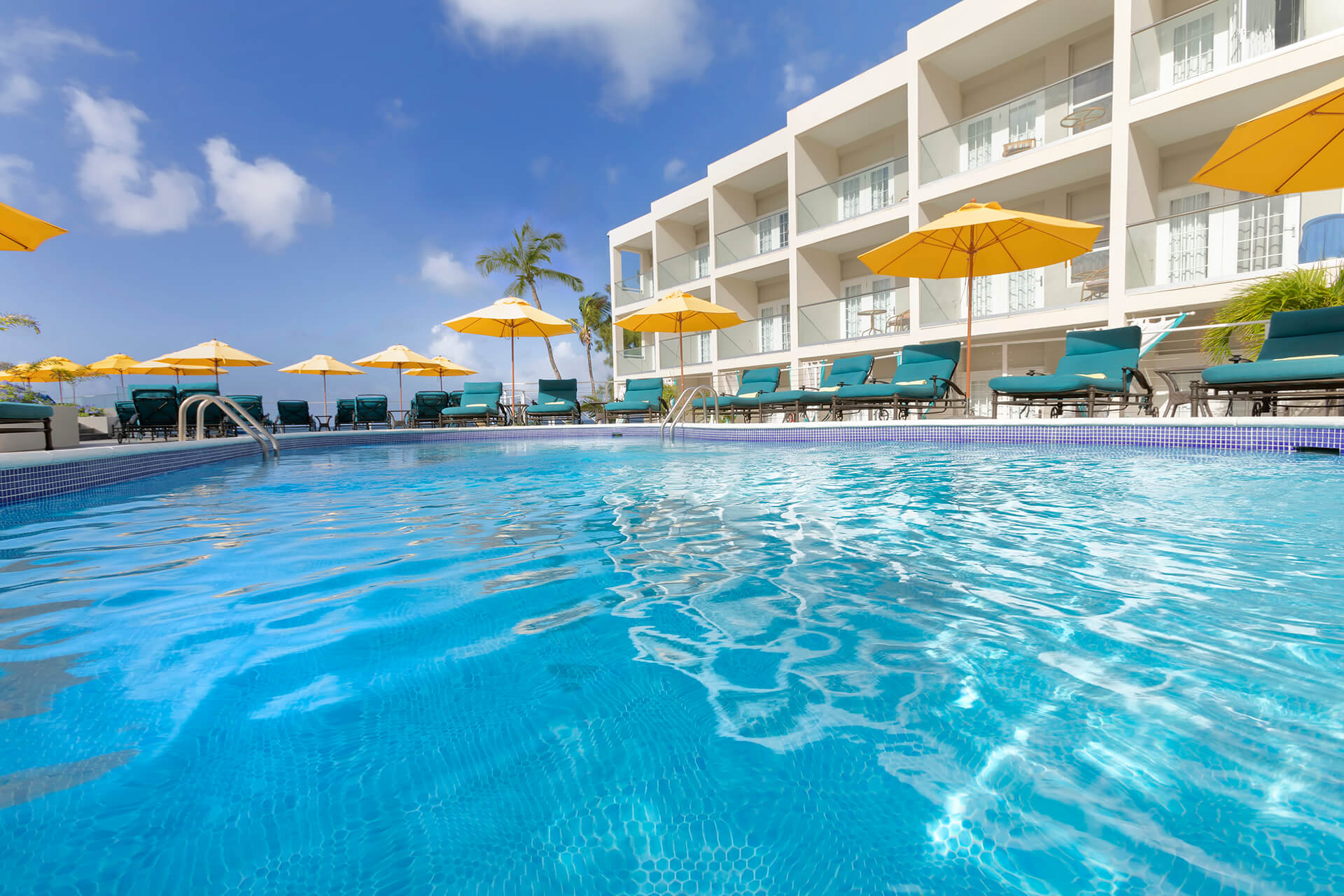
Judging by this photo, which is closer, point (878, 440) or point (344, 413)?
point (878, 440)

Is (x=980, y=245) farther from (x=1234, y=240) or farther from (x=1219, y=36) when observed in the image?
(x=1219, y=36)

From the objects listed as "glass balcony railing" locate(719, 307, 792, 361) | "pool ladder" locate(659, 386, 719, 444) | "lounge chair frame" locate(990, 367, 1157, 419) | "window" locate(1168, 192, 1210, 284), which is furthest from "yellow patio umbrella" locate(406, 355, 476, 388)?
"window" locate(1168, 192, 1210, 284)

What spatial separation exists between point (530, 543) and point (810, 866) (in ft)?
6.74

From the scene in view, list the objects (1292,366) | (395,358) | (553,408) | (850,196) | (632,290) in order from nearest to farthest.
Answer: (1292,366)
(553,408)
(850,196)
(395,358)
(632,290)

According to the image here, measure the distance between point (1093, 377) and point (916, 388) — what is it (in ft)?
7.00

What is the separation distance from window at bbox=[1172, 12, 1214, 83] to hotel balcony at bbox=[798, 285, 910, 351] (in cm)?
519

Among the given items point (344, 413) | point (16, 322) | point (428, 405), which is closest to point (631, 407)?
point (428, 405)

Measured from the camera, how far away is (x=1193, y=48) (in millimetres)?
9289

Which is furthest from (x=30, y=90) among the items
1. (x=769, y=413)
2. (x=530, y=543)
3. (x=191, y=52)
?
(x=530, y=543)

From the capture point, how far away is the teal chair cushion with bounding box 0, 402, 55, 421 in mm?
5902

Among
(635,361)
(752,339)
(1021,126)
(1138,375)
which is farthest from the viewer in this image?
(635,361)

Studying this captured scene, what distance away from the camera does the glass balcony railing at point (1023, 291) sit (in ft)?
33.7

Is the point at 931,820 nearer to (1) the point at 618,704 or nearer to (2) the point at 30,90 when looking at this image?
(1) the point at 618,704

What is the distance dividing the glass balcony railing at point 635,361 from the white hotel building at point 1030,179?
2232 millimetres
